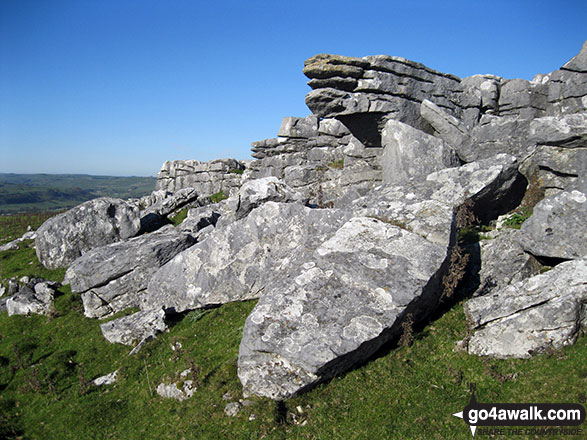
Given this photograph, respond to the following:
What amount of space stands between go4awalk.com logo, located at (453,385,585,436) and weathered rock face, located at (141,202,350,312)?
7875 millimetres

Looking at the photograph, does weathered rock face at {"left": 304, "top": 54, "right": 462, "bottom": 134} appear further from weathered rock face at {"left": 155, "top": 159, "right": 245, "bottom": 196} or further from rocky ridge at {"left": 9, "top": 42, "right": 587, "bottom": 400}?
weathered rock face at {"left": 155, "top": 159, "right": 245, "bottom": 196}

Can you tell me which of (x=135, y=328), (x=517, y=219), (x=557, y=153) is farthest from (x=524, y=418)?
(x=135, y=328)

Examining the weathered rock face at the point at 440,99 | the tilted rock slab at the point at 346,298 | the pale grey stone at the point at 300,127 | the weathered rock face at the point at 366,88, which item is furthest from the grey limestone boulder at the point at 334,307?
the pale grey stone at the point at 300,127

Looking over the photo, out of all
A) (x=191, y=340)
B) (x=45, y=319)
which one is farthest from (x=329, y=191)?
(x=45, y=319)

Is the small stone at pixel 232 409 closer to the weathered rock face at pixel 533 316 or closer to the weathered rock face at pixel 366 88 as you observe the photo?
the weathered rock face at pixel 533 316

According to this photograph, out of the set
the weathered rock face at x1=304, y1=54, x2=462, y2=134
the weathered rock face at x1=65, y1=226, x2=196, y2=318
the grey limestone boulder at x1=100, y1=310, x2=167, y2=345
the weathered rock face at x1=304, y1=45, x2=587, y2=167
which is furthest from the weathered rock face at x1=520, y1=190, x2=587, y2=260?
the weathered rock face at x1=65, y1=226, x2=196, y2=318

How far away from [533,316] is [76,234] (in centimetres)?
2487

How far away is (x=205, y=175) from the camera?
56094mm

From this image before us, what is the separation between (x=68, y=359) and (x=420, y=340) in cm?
1306

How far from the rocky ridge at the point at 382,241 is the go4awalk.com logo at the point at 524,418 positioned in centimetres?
166

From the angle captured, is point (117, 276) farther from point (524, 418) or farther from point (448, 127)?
point (448, 127)

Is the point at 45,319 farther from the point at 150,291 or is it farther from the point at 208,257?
the point at 208,257

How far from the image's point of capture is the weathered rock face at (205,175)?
53.5m

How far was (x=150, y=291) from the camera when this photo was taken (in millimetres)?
16219
